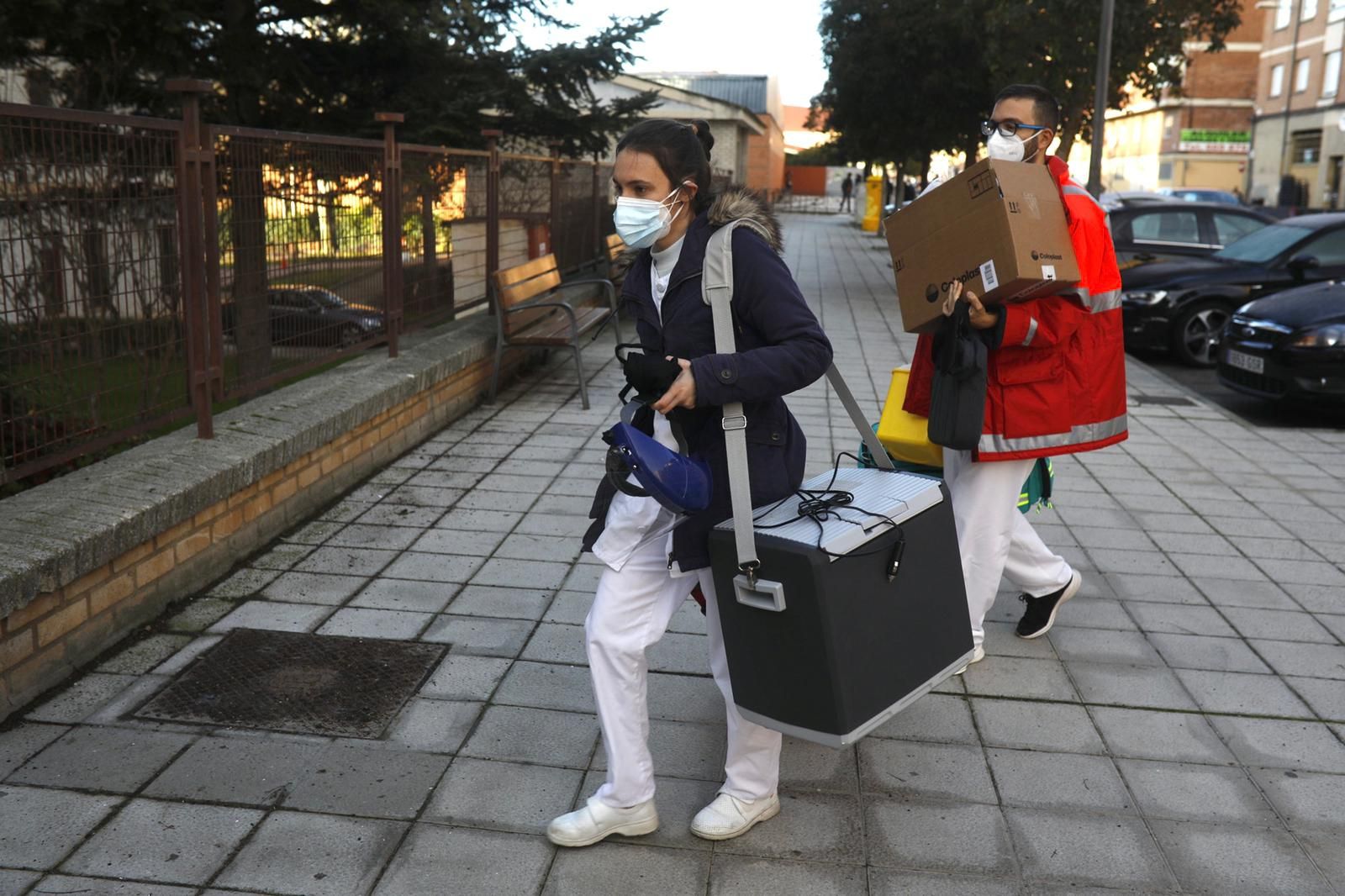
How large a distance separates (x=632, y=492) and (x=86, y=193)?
2840 mm

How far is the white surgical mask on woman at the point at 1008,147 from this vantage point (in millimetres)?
3811

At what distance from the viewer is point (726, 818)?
3117 millimetres

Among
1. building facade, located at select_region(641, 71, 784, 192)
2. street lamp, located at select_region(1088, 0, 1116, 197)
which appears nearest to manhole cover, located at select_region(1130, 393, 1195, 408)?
street lamp, located at select_region(1088, 0, 1116, 197)

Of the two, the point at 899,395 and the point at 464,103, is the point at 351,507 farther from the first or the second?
the point at 464,103

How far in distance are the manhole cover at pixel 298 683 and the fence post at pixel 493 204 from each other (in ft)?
18.1

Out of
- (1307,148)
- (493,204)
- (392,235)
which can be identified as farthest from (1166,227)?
(1307,148)

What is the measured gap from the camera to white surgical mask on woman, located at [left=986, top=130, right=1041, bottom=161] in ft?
12.5

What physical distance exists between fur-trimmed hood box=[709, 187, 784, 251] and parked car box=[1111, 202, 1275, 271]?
12.0 meters

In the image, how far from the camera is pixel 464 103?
10.5 m

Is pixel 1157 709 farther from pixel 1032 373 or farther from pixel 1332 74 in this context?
pixel 1332 74

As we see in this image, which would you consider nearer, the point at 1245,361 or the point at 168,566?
the point at 168,566

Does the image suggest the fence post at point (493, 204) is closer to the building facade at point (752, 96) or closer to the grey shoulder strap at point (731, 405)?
the grey shoulder strap at point (731, 405)

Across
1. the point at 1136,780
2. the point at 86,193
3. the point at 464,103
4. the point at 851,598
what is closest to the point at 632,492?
the point at 851,598

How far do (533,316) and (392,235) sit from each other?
6.26ft
